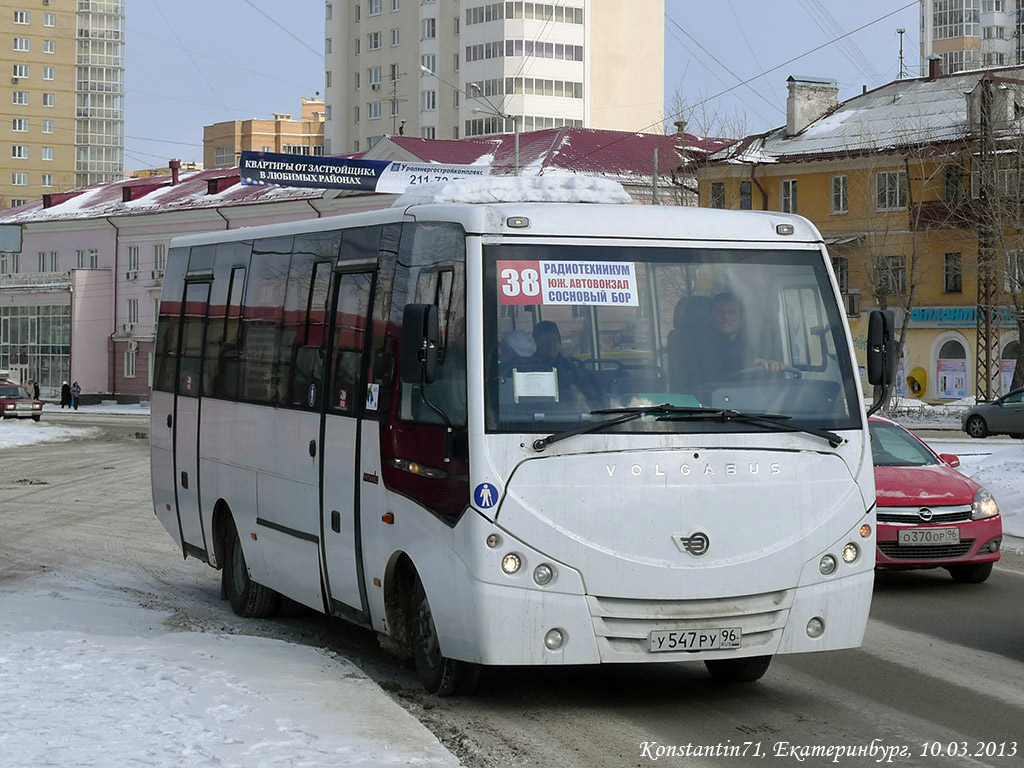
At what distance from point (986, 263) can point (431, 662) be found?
47001 millimetres

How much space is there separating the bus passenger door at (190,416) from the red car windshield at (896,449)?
591 centimetres

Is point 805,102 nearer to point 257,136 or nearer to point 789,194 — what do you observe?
point 789,194

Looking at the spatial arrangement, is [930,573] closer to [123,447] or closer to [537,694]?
[537,694]

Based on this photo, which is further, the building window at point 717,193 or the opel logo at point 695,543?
the building window at point 717,193

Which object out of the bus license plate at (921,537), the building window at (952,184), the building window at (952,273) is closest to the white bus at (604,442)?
the bus license plate at (921,537)

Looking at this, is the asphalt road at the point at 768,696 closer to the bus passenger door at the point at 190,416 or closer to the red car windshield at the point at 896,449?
the bus passenger door at the point at 190,416

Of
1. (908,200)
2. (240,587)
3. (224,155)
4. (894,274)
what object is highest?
(224,155)

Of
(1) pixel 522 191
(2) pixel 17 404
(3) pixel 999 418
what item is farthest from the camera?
(2) pixel 17 404

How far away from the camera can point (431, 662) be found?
Result: 27.1 ft

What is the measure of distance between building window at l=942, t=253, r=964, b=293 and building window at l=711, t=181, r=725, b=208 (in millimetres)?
8916

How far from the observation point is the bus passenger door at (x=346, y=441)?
916 centimetres

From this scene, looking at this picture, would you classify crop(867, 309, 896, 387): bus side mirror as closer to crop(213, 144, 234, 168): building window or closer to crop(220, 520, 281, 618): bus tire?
crop(220, 520, 281, 618): bus tire

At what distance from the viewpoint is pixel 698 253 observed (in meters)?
8.24

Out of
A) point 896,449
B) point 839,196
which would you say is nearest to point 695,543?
point 896,449
